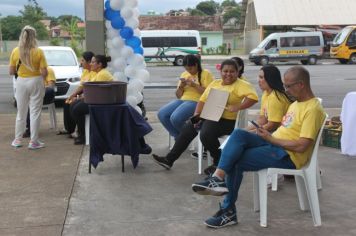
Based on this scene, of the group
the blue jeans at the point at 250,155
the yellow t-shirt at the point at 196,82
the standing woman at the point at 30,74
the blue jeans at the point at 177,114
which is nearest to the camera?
the blue jeans at the point at 250,155

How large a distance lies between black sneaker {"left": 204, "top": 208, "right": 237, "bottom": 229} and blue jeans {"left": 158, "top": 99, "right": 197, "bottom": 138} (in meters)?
2.31

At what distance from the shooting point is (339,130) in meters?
6.99

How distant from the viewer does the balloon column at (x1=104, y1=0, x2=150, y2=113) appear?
724cm

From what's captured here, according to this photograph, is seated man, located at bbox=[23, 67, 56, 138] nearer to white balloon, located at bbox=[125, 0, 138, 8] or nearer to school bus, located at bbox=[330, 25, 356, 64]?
white balloon, located at bbox=[125, 0, 138, 8]

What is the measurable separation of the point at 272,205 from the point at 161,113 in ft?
7.99

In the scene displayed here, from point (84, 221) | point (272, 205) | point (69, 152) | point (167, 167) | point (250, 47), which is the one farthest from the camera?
point (250, 47)

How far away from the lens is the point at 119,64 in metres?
7.41

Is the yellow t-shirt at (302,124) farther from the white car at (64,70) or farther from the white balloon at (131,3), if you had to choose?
the white car at (64,70)

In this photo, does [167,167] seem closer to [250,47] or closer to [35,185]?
[35,185]

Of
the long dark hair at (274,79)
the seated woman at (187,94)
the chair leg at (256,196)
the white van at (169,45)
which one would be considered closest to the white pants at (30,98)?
the seated woman at (187,94)

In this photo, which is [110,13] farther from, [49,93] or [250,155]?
[250,155]

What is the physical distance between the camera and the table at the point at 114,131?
231 inches

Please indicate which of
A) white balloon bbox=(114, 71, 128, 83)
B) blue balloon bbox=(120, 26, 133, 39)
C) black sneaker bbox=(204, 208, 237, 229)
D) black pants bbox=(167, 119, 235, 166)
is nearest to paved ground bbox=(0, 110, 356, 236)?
black sneaker bbox=(204, 208, 237, 229)

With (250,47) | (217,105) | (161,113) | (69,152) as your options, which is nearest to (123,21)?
(161,113)
